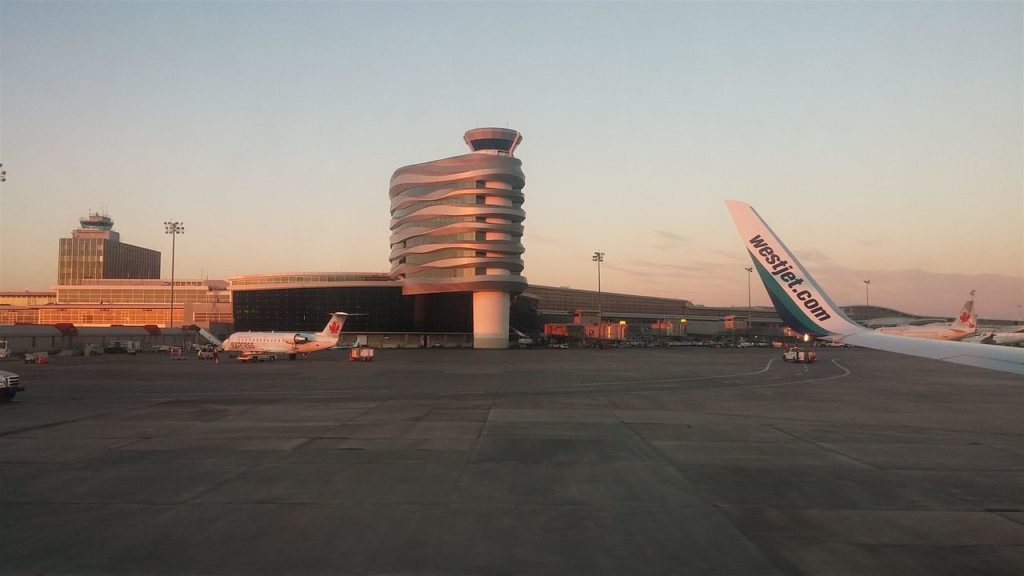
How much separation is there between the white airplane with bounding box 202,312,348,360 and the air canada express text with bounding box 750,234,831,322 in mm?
67072

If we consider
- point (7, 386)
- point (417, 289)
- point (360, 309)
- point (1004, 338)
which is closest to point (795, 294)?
point (7, 386)

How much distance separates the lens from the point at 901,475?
16.4m

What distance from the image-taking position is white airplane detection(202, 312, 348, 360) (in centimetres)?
7581

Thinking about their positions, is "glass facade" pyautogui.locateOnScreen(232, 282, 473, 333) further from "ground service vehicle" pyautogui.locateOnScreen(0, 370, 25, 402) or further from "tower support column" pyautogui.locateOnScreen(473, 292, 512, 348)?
"ground service vehicle" pyautogui.locateOnScreen(0, 370, 25, 402)

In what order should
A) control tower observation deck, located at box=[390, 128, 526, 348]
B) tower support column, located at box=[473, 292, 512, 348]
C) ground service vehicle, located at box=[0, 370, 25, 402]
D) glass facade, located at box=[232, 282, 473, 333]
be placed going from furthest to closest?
1. glass facade, located at box=[232, 282, 473, 333]
2. tower support column, located at box=[473, 292, 512, 348]
3. control tower observation deck, located at box=[390, 128, 526, 348]
4. ground service vehicle, located at box=[0, 370, 25, 402]

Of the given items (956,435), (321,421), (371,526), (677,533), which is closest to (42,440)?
(321,421)

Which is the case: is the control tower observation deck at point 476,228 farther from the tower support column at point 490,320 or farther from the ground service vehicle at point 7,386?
the ground service vehicle at point 7,386

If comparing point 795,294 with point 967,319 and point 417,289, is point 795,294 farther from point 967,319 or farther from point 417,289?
point 417,289

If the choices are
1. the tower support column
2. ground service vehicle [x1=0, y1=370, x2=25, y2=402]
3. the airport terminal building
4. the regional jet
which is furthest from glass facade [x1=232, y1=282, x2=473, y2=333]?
ground service vehicle [x1=0, y1=370, x2=25, y2=402]

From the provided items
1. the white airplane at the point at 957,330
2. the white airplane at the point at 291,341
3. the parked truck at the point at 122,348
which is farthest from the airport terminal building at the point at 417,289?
the white airplane at the point at 957,330

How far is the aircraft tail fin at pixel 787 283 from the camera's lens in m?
12.3

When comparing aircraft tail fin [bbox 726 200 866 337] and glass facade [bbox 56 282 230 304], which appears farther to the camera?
glass facade [bbox 56 282 230 304]

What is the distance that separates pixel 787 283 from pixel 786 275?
16 centimetres

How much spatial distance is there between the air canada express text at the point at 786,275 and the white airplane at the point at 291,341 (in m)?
67.1
